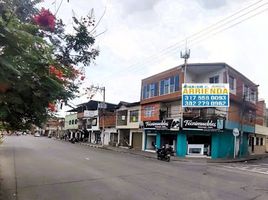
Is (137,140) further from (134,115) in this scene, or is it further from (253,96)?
(253,96)

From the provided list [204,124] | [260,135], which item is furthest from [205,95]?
[260,135]

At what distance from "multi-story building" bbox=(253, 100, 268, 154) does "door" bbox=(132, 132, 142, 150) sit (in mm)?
13921

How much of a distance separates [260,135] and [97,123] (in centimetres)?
2667

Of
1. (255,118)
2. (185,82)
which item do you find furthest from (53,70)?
(255,118)

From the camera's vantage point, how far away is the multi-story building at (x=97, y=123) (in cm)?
5325

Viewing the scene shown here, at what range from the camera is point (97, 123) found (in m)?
60.4

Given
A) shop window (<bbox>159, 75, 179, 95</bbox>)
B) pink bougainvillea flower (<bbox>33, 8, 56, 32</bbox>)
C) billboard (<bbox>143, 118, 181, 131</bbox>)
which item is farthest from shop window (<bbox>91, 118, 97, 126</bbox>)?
pink bougainvillea flower (<bbox>33, 8, 56, 32</bbox>)

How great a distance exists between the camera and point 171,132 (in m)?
36.4

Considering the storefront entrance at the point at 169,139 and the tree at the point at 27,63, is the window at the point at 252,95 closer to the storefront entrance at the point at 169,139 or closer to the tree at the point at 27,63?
the storefront entrance at the point at 169,139

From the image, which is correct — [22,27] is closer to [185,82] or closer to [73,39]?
[73,39]

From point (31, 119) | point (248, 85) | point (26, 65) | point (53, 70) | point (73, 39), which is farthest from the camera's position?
point (248, 85)

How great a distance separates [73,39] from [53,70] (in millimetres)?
2858

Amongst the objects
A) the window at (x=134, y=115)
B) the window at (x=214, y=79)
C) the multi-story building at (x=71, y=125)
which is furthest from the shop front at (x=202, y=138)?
the multi-story building at (x=71, y=125)

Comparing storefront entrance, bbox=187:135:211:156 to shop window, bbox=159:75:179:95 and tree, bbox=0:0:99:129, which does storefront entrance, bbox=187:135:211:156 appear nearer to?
shop window, bbox=159:75:179:95
